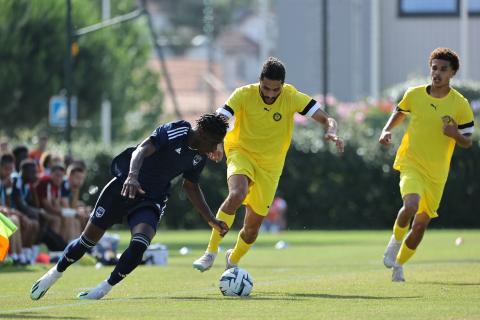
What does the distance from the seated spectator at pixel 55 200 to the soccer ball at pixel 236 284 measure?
9.76 m

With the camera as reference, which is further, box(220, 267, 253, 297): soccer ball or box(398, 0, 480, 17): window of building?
box(398, 0, 480, 17): window of building

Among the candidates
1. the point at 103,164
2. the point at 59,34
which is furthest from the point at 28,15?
the point at 103,164

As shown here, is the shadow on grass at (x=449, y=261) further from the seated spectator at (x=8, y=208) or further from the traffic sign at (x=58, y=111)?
the traffic sign at (x=58, y=111)

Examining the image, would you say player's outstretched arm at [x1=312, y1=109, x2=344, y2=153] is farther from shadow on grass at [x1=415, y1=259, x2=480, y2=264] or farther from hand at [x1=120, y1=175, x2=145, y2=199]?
shadow on grass at [x1=415, y1=259, x2=480, y2=264]

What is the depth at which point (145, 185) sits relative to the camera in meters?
13.9

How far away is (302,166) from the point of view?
39.8 metres

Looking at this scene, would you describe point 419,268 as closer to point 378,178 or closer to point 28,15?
point 378,178

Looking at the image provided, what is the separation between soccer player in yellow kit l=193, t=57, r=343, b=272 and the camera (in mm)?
15664

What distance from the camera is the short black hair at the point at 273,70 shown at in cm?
1509

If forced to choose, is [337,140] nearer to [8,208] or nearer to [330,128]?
[330,128]

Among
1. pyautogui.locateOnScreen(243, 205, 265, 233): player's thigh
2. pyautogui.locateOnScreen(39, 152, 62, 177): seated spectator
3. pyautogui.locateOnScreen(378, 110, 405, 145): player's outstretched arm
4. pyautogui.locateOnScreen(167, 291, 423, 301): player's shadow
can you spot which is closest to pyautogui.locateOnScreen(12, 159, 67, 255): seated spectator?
pyautogui.locateOnScreen(39, 152, 62, 177): seated spectator

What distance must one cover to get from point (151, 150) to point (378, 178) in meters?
26.3

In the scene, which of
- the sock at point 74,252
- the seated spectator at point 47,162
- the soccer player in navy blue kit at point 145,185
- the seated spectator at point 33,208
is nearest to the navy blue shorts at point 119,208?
the soccer player in navy blue kit at point 145,185

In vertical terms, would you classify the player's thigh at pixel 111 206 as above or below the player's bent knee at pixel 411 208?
above
